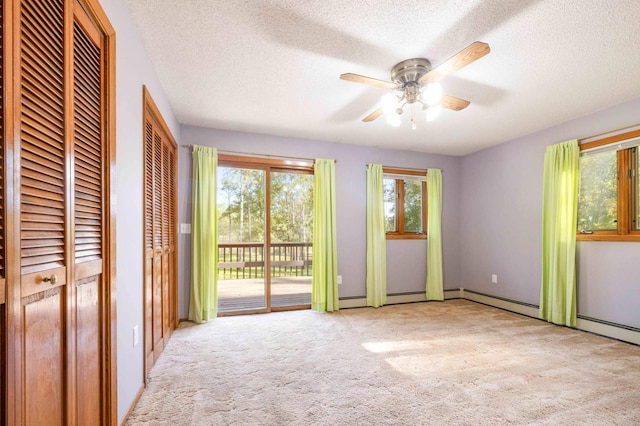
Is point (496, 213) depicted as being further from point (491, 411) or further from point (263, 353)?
point (263, 353)

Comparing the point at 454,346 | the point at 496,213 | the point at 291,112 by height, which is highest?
the point at 291,112

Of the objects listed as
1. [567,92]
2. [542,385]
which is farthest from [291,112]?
[542,385]

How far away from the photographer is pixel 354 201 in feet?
15.8

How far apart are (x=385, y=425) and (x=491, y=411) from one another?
2.38 ft

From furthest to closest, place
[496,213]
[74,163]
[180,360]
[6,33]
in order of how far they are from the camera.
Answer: [496,213] → [180,360] → [74,163] → [6,33]

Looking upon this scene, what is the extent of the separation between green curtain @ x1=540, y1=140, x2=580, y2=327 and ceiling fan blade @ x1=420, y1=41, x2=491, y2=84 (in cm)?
257

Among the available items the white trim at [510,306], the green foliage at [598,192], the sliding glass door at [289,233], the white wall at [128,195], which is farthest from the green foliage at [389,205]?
the white wall at [128,195]

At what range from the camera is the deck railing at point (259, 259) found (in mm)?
4418

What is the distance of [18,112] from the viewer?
921mm

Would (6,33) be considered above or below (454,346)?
above

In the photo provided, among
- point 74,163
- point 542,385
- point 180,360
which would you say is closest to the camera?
point 74,163

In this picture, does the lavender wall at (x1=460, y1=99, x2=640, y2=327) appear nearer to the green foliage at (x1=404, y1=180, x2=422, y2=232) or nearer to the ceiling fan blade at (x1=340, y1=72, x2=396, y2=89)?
the green foliage at (x1=404, y1=180, x2=422, y2=232)

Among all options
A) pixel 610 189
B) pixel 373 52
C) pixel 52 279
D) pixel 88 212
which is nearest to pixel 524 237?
pixel 610 189

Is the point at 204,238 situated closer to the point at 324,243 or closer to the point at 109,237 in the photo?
the point at 324,243
